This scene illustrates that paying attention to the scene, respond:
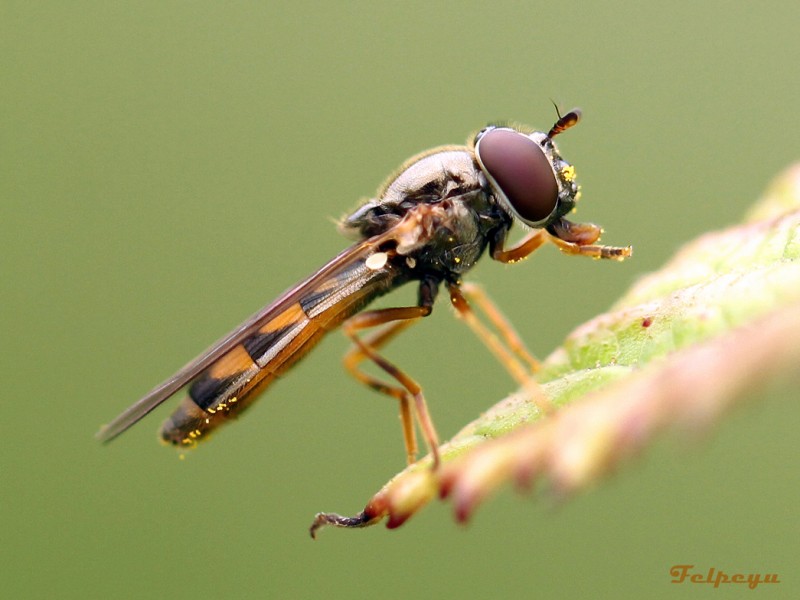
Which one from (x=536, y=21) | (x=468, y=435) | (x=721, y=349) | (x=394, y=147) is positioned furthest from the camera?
(x=536, y=21)

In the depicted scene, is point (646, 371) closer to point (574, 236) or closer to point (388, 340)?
point (574, 236)

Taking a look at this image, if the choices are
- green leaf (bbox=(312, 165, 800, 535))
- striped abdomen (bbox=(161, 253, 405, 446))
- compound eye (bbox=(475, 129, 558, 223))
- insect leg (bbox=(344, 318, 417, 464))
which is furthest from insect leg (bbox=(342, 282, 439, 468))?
green leaf (bbox=(312, 165, 800, 535))

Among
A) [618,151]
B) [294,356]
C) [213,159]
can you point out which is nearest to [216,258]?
[213,159]

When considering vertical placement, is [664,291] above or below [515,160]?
below

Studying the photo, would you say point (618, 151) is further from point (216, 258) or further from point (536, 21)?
point (216, 258)

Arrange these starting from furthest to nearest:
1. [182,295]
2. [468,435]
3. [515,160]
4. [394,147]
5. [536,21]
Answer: [536,21]
[394,147]
[182,295]
[515,160]
[468,435]

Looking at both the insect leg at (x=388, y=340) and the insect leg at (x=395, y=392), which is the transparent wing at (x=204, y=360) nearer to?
the insect leg at (x=388, y=340)
